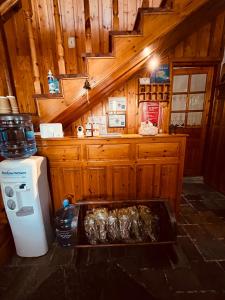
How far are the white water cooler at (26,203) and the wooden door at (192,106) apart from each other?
2.51 m

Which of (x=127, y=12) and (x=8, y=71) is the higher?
(x=127, y=12)

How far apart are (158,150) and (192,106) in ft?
5.26

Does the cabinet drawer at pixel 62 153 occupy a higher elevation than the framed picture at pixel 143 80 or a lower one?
lower

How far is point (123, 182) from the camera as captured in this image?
2.05 m

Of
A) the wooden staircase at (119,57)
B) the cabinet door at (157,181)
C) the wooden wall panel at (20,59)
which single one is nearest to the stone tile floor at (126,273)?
the cabinet door at (157,181)

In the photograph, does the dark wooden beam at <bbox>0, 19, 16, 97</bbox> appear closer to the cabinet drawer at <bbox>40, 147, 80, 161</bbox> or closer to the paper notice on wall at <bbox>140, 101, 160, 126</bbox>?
the cabinet drawer at <bbox>40, 147, 80, 161</bbox>

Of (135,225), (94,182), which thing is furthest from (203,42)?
(135,225)

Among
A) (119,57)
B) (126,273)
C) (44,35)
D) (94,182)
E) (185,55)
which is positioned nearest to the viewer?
(126,273)

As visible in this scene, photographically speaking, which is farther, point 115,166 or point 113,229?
point 115,166

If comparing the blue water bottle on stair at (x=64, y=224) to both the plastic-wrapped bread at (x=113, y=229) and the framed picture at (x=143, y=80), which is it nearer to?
the plastic-wrapped bread at (x=113, y=229)

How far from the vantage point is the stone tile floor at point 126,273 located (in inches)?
52.2

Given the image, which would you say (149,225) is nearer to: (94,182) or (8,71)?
(94,182)

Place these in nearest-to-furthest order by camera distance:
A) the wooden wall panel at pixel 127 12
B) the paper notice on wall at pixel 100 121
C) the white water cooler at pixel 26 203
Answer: the white water cooler at pixel 26 203 < the wooden wall panel at pixel 127 12 < the paper notice on wall at pixel 100 121

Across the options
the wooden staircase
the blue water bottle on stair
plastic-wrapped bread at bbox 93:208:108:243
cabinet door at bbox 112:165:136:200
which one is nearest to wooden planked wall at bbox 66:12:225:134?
the wooden staircase
